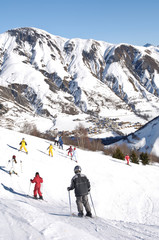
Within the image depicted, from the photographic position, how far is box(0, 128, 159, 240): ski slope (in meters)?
6.41

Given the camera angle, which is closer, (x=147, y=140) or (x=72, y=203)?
(x=72, y=203)

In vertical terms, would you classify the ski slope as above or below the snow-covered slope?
below

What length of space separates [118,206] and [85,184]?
12.2m

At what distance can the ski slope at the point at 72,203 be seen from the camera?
6406mm

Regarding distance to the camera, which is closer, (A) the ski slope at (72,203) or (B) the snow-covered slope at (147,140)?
(A) the ski slope at (72,203)

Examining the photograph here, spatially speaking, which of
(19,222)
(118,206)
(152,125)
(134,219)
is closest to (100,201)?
(118,206)

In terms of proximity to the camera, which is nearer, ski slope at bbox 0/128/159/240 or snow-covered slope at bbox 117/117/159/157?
ski slope at bbox 0/128/159/240

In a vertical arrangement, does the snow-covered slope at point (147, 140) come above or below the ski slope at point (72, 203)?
above

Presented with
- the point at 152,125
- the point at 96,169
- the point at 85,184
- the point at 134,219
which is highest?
the point at 152,125

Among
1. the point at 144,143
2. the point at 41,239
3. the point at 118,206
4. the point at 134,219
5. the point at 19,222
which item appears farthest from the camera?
the point at 144,143

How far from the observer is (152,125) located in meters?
115

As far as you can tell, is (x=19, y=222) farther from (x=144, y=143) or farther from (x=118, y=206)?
(x=144, y=143)

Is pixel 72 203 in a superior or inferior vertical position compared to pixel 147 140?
inferior

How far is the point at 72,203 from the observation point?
16.5 meters
